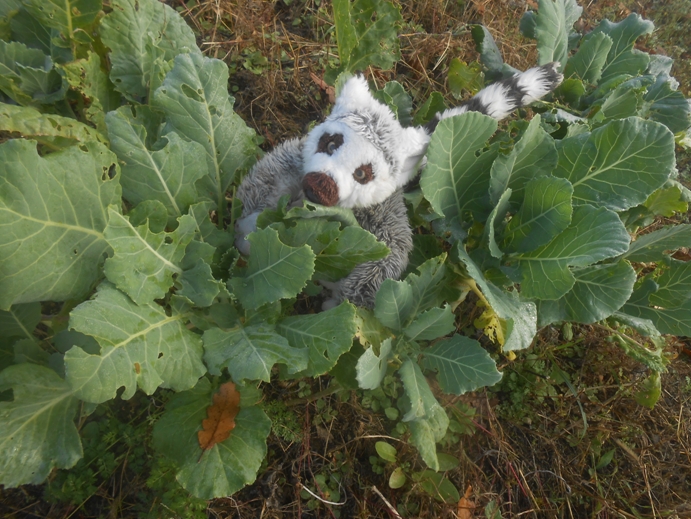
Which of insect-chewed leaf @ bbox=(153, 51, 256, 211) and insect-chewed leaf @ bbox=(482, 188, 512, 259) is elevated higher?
insect-chewed leaf @ bbox=(153, 51, 256, 211)

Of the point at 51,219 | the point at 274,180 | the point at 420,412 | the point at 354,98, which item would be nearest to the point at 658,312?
the point at 420,412

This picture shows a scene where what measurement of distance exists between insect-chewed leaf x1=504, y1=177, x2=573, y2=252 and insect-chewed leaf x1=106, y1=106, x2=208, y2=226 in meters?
1.18

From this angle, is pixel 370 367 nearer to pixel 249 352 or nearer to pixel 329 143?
pixel 249 352

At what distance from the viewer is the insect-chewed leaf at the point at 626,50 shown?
2.23 meters

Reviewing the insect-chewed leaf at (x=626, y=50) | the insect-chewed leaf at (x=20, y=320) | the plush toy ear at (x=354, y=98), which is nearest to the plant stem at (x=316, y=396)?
the insect-chewed leaf at (x=20, y=320)

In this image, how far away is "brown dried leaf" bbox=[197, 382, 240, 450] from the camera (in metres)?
1.64

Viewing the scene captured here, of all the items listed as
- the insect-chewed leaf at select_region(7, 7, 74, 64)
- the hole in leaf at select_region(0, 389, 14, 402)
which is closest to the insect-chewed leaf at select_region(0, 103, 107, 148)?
the insect-chewed leaf at select_region(7, 7, 74, 64)

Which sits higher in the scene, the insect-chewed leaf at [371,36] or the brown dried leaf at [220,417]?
the insect-chewed leaf at [371,36]

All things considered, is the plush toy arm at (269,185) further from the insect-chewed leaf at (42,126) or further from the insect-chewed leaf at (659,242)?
the insect-chewed leaf at (659,242)

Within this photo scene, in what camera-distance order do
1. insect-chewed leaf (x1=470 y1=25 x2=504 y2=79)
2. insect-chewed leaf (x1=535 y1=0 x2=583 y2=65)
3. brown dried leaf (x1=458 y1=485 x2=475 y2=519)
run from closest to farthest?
brown dried leaf (x1=458 y1=485 x2=475 y2=519)
insect-chewed leaf (x1=535 y1=0 x2=583 y2=65)
insect-chewed leaf (x1=470 y1=25 x2=504 y2=79)

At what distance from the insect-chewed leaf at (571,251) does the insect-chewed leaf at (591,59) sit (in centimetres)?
102

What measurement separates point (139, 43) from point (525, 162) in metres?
1.58

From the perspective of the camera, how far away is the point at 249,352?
1.49 meters

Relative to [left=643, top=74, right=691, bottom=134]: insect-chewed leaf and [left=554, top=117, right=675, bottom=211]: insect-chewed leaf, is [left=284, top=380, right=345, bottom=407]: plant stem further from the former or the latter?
[left=643, top=74, right=691, bottom=134]: insect-chewed leaf
